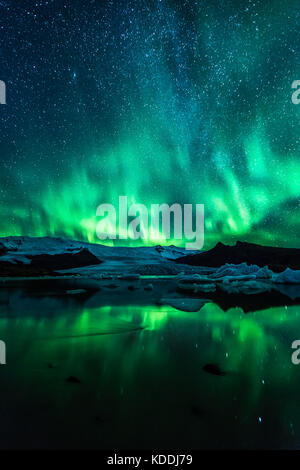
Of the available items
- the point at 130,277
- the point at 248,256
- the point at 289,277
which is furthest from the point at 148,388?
the point at 248,256

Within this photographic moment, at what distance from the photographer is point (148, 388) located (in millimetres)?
3270

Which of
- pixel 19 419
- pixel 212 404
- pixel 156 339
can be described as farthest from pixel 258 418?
pixel 156 339

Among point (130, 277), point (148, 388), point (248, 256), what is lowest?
point (148, 388)

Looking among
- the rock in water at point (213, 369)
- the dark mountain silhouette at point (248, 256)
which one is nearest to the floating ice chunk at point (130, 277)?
the rock in water at point (213, 369)

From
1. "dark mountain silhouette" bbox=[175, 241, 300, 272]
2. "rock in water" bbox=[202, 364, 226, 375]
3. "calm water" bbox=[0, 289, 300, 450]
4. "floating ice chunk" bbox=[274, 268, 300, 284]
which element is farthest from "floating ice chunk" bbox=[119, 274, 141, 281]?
"dark mountain silhouette" bbox=[175, 241, 300, 272]

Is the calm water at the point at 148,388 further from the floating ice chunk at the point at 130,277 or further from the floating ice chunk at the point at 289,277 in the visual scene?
the floating ice chunk at the point at 130,277

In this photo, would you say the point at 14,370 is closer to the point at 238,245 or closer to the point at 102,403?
the point at 102,403

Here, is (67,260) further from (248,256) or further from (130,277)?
(248,256)

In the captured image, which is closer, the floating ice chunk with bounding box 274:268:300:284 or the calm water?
the calm water

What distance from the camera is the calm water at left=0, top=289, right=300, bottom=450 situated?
2.33 meters

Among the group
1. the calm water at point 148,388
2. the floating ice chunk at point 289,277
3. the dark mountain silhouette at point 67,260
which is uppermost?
the dark mountain silhouette at point 67,260

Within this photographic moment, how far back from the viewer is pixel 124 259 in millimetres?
95750

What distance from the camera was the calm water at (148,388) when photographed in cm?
233

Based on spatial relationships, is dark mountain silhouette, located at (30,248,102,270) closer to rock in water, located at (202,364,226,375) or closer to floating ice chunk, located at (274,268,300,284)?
floating ice chunk, located at (274,268,300,284)
